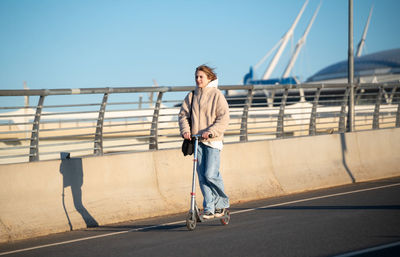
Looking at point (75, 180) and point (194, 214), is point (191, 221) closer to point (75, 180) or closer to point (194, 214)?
point (194, 214)

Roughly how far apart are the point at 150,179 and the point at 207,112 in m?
2.03

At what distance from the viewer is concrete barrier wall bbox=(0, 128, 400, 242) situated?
7887 mm

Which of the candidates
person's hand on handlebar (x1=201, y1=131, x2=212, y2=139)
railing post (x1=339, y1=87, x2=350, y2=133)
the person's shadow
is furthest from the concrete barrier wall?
person's hand on handlebar (x1=201, y1=131, x2=212, y2=139)

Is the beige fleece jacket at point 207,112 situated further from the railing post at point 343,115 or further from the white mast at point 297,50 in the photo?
the white mast at point 297,50

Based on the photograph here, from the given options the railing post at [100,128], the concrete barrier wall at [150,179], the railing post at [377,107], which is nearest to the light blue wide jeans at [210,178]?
the concrete barrier wall at [150,179]

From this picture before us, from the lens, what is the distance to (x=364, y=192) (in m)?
11.4

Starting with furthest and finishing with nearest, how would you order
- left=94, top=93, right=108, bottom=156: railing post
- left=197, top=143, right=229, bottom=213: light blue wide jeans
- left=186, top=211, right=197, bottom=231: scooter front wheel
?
left=94, top=93, right=108, bottom=156: railing post → left=197, top=143, right=229, bottom=213: light blue wide jeans → left=186, top=211, right=197, bottom=231: scooter front wheel

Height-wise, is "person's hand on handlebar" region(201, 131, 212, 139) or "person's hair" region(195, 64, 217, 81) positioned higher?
"person's hair" region(195, 64, 217, 81)

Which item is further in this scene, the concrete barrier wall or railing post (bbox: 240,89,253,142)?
railing post (bbox: 240,89,253,142)

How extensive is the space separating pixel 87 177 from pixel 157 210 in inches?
49.3

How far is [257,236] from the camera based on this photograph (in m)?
7.09

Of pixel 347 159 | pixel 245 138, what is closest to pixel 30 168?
pixel 245 138

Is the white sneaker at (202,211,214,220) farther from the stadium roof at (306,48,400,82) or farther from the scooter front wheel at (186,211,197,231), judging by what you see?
the stadium roof at (306,48,400,82)

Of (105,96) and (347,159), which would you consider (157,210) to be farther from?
(347,159)
